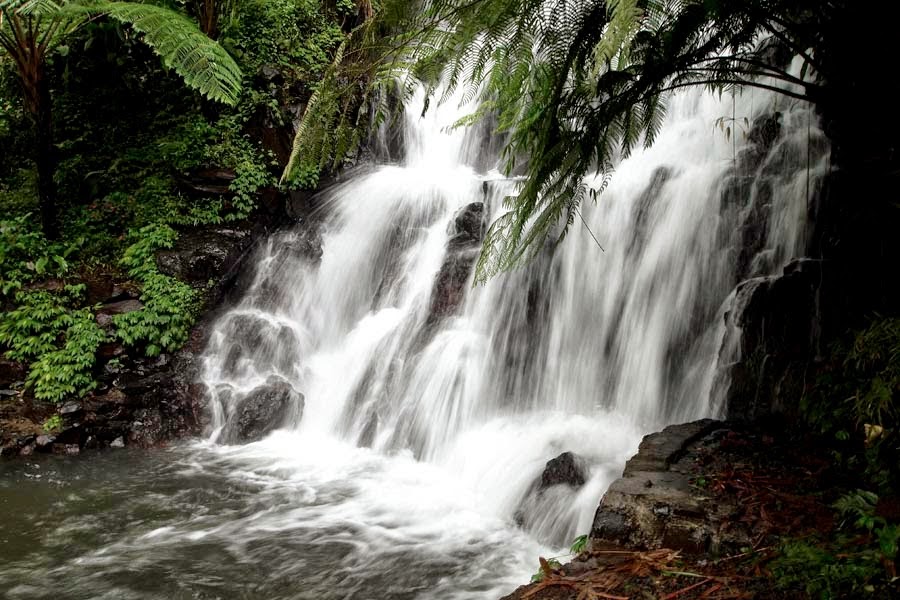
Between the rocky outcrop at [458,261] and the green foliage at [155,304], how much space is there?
11.5 ft

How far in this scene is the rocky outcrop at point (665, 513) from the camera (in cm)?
286

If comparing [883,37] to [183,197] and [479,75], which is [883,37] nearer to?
[479,75]

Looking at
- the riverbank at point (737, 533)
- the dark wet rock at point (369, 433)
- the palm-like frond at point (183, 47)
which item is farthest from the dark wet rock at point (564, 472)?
the palm-like frond at point (183, 47)

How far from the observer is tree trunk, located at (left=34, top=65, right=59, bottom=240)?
745cm

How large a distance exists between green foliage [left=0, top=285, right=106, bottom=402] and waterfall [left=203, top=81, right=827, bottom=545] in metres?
1.49

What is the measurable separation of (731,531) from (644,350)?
3502mm

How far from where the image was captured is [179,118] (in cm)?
1009

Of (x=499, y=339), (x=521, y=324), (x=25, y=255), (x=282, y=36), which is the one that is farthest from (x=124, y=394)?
(x=282, y=36)

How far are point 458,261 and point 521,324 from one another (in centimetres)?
150

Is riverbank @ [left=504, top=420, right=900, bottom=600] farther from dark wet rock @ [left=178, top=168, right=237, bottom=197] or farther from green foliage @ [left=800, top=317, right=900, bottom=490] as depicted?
dark wet rock @ [left=178, top=168, right=237, bottom=197]

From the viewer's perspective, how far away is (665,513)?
308 cm

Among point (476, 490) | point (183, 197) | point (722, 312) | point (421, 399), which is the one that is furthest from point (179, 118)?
point (722, 312)

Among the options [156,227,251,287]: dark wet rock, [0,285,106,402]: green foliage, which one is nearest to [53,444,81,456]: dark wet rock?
[0,285,106,402]: green foliage

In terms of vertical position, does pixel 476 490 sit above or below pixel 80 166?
below
